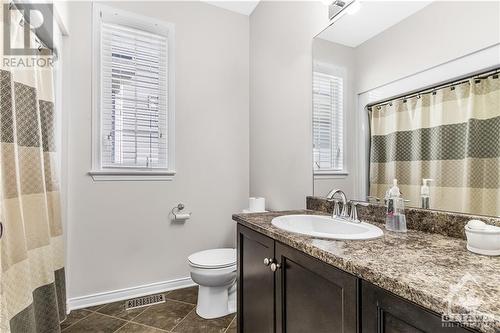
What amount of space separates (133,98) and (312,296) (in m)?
2.13

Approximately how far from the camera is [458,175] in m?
1.03

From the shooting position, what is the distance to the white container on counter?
793 mm

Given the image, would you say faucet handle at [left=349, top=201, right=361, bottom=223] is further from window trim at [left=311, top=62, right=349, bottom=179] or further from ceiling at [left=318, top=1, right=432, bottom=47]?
ceiling at [left=318, top=1, right=432, bottom=47]

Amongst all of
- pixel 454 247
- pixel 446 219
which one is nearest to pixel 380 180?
pixel 446 219

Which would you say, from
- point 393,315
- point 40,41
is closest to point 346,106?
point 393,315

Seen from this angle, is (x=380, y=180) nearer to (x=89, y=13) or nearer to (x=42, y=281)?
(x=42, y=281)

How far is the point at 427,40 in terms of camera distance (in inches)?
44.8

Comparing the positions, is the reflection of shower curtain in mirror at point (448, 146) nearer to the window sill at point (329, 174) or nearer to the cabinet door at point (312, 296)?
the window sill at point (329, 174)

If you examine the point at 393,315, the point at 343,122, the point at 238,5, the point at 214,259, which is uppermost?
the point at 238,5

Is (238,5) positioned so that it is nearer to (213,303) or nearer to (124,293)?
(213,303)

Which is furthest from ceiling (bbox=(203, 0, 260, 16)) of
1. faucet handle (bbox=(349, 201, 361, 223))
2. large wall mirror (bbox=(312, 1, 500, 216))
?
faucet handle (bbox=(349, 201, 361, 223))

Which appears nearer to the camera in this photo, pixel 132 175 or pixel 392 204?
pixel 392 204

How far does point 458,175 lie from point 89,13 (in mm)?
2721

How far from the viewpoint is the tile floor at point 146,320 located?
1.81 m
